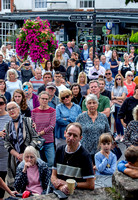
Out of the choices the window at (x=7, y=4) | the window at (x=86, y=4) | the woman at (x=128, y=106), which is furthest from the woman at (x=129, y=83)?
the window at (x=7, y=4)

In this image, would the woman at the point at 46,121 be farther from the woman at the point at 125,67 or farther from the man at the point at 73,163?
the woman at the point at 125,67

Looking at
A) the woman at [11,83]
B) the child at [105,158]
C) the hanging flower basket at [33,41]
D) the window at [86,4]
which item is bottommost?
the child at [105,158]

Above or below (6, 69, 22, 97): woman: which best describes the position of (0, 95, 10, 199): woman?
below

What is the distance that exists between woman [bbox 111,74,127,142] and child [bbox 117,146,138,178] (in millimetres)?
6235

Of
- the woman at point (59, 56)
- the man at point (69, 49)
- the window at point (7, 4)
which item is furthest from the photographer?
the window at point (7, 4)

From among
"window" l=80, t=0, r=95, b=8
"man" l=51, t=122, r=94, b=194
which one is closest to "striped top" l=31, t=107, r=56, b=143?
"man" l=51, t=122, r=94, b=194

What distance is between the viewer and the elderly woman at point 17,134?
Answer: 6020 millimetres

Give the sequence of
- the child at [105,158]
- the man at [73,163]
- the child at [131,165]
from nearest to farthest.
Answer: the child at [131,165]
the man at [73,163]
the child at [105,158]

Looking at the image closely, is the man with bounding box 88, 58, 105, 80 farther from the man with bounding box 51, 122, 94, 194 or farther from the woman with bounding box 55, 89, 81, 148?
the man with bounding box 51, 122, 94, 194

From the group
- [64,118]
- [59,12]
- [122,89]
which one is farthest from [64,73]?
[59,12]

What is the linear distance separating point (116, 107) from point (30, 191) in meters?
5.21

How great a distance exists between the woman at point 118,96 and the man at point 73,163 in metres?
5.79

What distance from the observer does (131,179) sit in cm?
325

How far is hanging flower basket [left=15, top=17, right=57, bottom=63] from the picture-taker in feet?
41.9
